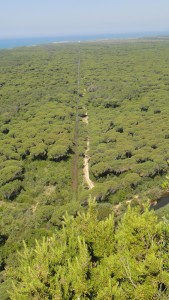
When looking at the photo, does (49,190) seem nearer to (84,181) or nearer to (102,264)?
(84,181)

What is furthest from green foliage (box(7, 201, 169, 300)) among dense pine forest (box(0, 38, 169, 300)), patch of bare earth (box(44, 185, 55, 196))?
patch of bare earth (box(44, 185, 55, 196))

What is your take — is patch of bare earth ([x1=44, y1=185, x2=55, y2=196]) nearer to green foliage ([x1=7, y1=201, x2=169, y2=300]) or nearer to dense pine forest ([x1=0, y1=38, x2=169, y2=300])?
dense pine forest ([x1=0, y1=38, x2=169, y2=300])

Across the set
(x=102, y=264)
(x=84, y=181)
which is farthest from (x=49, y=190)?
(x=102, y=264)

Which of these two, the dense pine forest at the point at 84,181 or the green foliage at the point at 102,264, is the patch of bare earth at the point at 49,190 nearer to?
the dense pine forest at the point at 84,181

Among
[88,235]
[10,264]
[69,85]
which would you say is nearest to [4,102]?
[69,85]

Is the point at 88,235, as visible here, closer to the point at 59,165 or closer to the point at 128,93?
the point at 59,165

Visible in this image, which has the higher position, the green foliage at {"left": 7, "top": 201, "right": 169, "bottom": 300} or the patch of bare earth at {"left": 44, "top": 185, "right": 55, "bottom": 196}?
the green foliage at {"left": 7, "top": 201, "right": 169, "bottom": 300}
